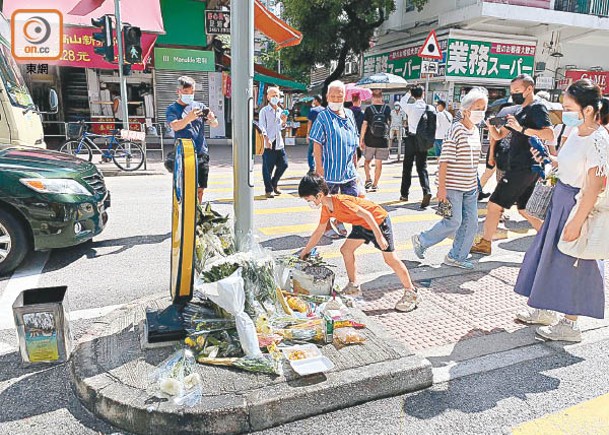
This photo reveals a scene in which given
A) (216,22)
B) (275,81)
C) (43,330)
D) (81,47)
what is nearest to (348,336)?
(43,330)

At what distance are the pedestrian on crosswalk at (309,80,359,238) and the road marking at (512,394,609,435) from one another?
2.92m

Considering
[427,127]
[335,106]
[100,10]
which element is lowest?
[427,127]

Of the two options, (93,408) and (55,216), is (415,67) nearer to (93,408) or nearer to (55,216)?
(55,216)

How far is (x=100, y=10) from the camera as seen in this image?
50.6 feet

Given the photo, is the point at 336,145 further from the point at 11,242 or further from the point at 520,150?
the point at 11,242

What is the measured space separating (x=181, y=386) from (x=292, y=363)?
0.67 m

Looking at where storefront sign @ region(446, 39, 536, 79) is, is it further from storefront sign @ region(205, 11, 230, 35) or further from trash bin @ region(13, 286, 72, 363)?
trash bin @ region(13, 286, 72, 363)

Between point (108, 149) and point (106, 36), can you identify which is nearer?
point (106, 36)


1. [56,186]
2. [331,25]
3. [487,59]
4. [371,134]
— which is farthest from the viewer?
[331,25]

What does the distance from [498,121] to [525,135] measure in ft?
1.08

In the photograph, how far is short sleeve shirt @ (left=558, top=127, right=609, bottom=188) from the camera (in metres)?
3.26

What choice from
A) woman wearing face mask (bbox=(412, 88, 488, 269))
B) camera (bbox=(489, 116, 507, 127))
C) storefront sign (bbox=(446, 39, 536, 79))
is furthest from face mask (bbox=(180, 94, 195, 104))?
storefront sign (bbox=(446, 39, 536, 79))

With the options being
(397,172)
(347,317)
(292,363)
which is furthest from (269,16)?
(397,172)

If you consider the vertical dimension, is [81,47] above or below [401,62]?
below
